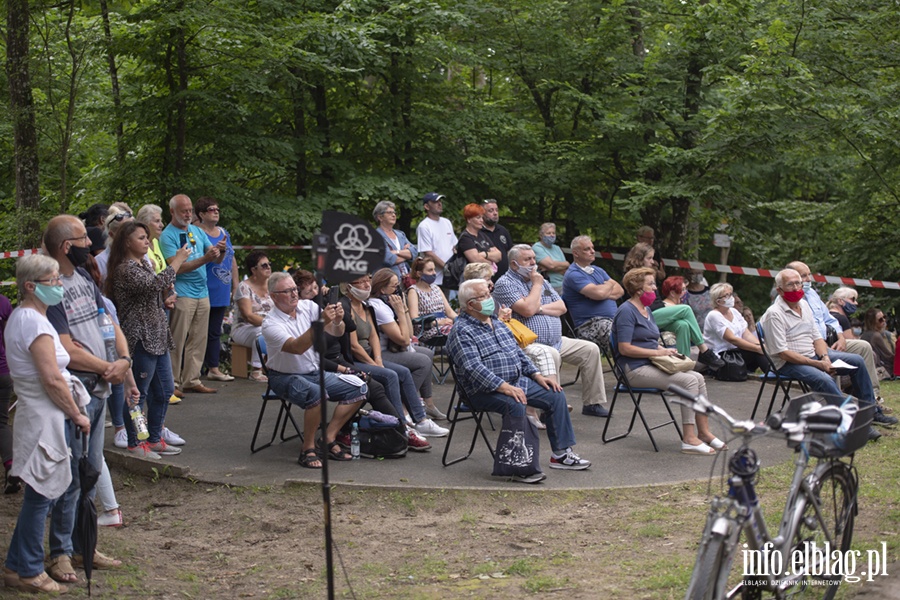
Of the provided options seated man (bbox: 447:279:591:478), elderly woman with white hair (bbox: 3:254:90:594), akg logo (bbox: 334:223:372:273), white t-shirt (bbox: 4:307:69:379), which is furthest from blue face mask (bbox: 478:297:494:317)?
white t-shirt (bbox: 4:307:69:379)

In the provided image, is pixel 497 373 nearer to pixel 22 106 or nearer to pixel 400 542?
pixel 400 542

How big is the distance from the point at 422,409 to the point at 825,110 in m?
7.41

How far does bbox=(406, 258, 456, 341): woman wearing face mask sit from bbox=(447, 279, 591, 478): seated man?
7.20 feet

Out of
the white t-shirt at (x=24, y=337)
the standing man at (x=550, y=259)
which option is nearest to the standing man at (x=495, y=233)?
the standing man at (x=550, y=259)

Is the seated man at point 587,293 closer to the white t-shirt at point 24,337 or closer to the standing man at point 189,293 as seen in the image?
the standing man at point 189,293

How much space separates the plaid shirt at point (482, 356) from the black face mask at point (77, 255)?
2949mm

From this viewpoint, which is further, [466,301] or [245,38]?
[245,38]

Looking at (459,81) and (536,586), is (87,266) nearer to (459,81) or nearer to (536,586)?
(536,586)

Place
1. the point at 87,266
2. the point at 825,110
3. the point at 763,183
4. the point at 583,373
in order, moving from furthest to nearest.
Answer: the point at 763,183
the point at 825,110
the point at 583,373
the point at 87,266

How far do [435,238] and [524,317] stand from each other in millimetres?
2635

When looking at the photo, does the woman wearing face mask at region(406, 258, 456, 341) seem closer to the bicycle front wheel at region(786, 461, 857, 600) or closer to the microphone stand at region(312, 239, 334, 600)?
the microphone stand at region(312, 239, 334, 600)

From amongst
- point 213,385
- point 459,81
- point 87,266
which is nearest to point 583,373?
point 213,385

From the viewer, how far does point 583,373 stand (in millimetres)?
9953

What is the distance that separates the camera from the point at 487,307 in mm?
8000
